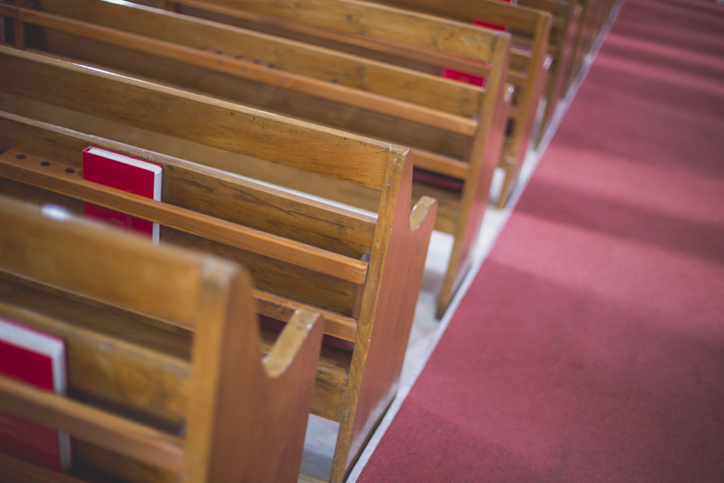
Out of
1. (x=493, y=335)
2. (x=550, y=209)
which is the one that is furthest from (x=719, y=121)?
(x=493, y=335)

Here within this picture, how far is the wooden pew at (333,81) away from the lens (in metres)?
1.88

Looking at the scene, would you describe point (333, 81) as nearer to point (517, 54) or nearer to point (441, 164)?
point (441, 164)

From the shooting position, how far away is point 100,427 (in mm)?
734

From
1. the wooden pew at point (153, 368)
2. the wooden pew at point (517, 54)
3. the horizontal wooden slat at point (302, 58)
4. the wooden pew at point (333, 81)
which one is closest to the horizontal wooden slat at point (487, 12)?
the wooden pew at point (517, 54)

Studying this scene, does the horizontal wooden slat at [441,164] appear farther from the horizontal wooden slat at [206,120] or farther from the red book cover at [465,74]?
the horizontal wooden slat at [206,120]

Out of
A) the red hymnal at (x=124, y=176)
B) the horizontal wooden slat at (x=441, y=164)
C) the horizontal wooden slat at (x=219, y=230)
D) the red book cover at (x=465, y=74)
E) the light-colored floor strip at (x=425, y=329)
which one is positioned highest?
the red book cover at (x=465, y=74)

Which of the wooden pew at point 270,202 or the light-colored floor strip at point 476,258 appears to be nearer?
the wooden pew at point 270,202

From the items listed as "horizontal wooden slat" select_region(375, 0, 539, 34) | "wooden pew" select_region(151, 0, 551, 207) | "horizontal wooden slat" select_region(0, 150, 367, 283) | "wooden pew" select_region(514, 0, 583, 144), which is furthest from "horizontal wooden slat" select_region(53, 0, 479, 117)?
"wooden pew" select_region(514, 0, 583, 144)

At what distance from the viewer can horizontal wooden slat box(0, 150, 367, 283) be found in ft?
4.00

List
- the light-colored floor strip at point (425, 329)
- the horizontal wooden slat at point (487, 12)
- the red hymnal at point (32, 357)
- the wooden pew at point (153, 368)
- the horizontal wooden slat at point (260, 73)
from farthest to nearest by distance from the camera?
the horizontal wooden slat at point (487, 12) < the horizontal wooden slat at point (260, 73) < the light-colored floor strip at point (425, 329) < the red hymnal at point (32, 357) < the wooden pew at point (153, 368)

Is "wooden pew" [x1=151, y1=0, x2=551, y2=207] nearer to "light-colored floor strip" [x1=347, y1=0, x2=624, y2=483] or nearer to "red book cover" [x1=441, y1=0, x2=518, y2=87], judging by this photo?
"red book cover" [x1=441, y1=0, x2=518, y2=87]

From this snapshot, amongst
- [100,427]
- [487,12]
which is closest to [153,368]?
[100,427]

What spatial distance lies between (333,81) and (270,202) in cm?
82

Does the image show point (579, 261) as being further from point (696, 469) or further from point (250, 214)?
point (250, 214)
